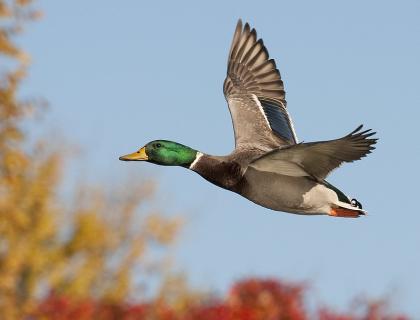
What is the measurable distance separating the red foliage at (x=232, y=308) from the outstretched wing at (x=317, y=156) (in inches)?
379

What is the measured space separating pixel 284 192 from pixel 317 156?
1.58ft

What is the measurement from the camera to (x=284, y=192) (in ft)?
30.6

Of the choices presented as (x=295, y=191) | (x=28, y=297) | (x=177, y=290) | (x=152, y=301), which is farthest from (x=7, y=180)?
(x=295, y=191)

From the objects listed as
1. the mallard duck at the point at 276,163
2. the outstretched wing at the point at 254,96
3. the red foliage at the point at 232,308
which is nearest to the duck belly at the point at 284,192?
the mallard duck at the point at 276,163

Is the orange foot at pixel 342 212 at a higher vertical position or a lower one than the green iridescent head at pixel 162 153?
lower

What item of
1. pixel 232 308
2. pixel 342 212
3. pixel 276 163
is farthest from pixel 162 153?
pixel 232 308

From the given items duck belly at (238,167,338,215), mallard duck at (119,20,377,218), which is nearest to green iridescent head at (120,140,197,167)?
mallard duck at (119,20,377,218)

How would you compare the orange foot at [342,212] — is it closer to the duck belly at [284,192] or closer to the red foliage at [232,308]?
the duck belly at [284,192]

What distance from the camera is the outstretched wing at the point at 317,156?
8.73 m

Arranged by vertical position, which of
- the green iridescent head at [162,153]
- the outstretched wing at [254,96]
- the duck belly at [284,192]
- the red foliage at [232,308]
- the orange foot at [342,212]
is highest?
the outstretched wing at [254,96]

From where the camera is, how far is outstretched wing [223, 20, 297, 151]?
11.0 m

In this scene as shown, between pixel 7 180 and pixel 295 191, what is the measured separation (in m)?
9.45

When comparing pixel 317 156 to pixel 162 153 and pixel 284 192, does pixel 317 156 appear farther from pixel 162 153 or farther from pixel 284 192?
pixel 162 153

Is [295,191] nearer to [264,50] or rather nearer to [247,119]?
[247,119]
